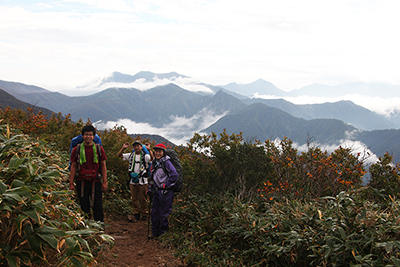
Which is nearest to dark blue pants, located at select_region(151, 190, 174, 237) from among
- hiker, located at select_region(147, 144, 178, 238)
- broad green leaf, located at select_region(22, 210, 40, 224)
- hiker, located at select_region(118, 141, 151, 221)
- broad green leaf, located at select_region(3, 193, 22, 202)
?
hiker, located at select_region(147, 144, 178, 238)

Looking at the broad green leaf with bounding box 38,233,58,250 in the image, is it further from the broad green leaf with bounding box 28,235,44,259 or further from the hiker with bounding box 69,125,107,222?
the hiker with bounding box 69,125,107,222

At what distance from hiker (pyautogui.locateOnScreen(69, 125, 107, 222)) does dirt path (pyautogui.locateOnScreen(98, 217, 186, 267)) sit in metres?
0.67

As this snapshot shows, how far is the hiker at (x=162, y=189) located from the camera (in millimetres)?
5949

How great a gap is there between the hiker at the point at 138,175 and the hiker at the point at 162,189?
1.11 metres

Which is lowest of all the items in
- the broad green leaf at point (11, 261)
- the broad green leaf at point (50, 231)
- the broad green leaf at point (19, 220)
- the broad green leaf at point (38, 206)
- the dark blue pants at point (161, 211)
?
the dark blue pants at point (161, 211)

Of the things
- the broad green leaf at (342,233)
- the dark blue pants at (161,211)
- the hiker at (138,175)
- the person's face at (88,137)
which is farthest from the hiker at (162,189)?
the broad green leaf at (342,233)

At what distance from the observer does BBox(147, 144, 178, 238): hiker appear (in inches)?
234

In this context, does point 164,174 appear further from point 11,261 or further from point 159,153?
point 11,261

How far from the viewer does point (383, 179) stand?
6.40m

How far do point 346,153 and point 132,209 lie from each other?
20.1ft

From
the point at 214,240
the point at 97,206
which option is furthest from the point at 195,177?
the point at 97,206

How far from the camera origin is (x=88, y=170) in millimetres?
5293

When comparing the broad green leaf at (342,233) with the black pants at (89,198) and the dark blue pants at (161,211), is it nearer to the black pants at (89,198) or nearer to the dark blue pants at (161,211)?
the dark blue pants at (161,211)

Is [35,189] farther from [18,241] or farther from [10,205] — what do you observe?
[18,241]
